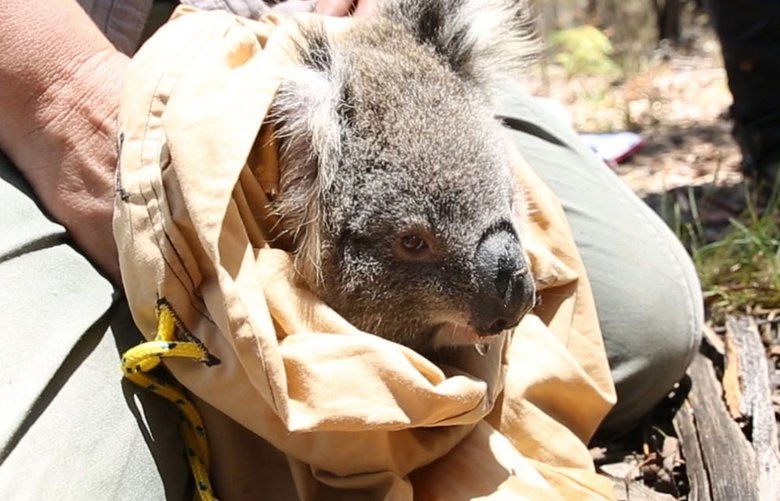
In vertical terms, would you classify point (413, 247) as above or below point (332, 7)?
below

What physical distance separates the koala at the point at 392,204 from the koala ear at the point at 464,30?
18cm

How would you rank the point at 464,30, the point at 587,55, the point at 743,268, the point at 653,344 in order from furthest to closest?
the point at 587,55, the point at 743,268, the point at 653,344, the point at 464,30

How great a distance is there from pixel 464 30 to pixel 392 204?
454 millimetres

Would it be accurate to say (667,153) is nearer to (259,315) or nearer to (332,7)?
Answer: (332,7)

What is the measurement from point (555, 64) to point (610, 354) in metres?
6.49

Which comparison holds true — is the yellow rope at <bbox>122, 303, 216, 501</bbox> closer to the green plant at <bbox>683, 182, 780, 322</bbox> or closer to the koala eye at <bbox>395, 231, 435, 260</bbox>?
the koala eye at <bbox>395, 231, 435, 260</bbox>

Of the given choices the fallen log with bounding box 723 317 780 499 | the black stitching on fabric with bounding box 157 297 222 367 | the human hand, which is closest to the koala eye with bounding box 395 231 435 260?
the black stitching on fabric with bounding box 157 297 222 367

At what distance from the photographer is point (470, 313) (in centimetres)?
172

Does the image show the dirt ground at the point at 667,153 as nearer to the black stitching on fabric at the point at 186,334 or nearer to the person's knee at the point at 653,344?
the person's knee at the point at 653,344

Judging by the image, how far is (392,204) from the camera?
67.4 inches

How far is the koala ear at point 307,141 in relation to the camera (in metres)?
1.67

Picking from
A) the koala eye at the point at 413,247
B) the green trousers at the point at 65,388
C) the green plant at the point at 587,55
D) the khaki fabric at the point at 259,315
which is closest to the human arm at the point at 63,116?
the green trousers at the point at 65,388

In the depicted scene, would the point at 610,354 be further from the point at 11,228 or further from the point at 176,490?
the point at 11,228

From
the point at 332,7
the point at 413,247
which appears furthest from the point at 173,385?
the point at 332,7
